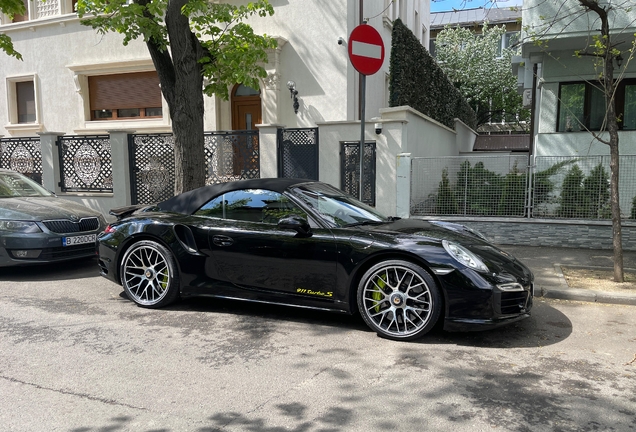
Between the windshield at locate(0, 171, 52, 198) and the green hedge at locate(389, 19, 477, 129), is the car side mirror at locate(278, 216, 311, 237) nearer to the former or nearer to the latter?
the windshield at locate(0, 171, 52, 198)

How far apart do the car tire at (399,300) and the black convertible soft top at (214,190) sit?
4.46 ft

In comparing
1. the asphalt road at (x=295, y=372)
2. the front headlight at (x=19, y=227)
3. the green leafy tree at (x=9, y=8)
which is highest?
the green leafy tree at (x=9, y=8)

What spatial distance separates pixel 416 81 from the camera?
15.0 m

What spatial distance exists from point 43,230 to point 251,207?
11.5ft

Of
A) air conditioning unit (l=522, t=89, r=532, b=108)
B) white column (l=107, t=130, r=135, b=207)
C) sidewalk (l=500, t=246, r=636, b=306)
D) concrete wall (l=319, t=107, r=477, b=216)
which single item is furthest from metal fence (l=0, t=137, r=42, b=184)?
air conditioning unit (l=522, t=89, r=532, b=108)

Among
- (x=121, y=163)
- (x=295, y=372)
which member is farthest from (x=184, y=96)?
(x=295, y=372)

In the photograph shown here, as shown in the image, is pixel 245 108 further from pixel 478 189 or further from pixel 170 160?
pixel 478 189

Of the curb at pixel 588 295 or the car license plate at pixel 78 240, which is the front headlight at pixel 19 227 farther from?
the curb at pixel 588 295

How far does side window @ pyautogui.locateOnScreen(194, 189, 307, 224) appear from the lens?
4980 millimetres

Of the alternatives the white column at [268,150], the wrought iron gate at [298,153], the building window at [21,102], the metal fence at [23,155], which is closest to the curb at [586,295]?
the wrought iron gate at [298,153]

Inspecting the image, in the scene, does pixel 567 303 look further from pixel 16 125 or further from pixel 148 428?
pixel 16 125

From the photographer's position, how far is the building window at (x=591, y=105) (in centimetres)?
1133

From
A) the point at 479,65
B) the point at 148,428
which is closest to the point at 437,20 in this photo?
the point at 479,65

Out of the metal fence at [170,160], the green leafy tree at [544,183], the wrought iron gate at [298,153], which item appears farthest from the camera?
the metal fence at [170,160]
